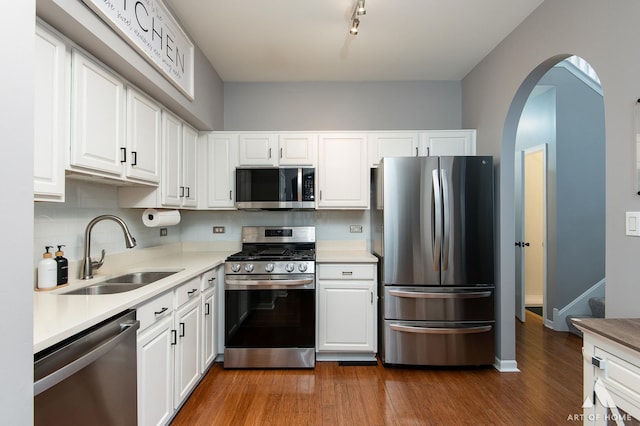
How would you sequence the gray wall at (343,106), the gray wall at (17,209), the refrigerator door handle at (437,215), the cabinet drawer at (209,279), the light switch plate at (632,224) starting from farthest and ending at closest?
the gray wall at (343,106)
the refrigerator door handle at (437,215)
the cabinet drawer at (209,279)
the light switch plate at (632,224)
the gray wall at (17,209)

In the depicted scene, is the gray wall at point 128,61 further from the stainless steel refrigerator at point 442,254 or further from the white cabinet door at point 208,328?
the stainless steel refrigerator at point 442,254

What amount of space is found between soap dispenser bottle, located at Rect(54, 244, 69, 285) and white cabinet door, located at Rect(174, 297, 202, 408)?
621 millimetres

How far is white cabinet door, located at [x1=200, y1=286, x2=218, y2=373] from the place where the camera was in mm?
2374

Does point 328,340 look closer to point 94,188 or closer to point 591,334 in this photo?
point 591,334

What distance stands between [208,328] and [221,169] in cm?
148

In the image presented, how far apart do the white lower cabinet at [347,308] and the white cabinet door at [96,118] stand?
1.74 metres

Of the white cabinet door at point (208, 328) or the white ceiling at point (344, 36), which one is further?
the white cabinet door at point (208, 328)

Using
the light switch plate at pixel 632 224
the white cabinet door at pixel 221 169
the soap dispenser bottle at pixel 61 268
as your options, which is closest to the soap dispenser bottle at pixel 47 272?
the soap dispenser bottle at pixel 61 268

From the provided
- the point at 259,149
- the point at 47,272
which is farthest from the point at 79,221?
the point at 259,149

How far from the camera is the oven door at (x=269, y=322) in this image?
259cm

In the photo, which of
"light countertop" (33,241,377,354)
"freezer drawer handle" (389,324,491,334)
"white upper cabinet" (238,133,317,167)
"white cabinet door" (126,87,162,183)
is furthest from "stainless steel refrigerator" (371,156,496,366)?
"white cabinet door" (126,87,162,183)

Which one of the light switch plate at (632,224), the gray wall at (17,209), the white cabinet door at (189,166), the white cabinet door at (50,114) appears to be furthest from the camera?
the white cabinet door at (189,166)

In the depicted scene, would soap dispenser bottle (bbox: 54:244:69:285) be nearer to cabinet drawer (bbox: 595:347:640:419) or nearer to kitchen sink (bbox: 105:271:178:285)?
kitchen sink (bbox: 105:271:178:285)

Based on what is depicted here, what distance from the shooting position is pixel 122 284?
1876 mm
